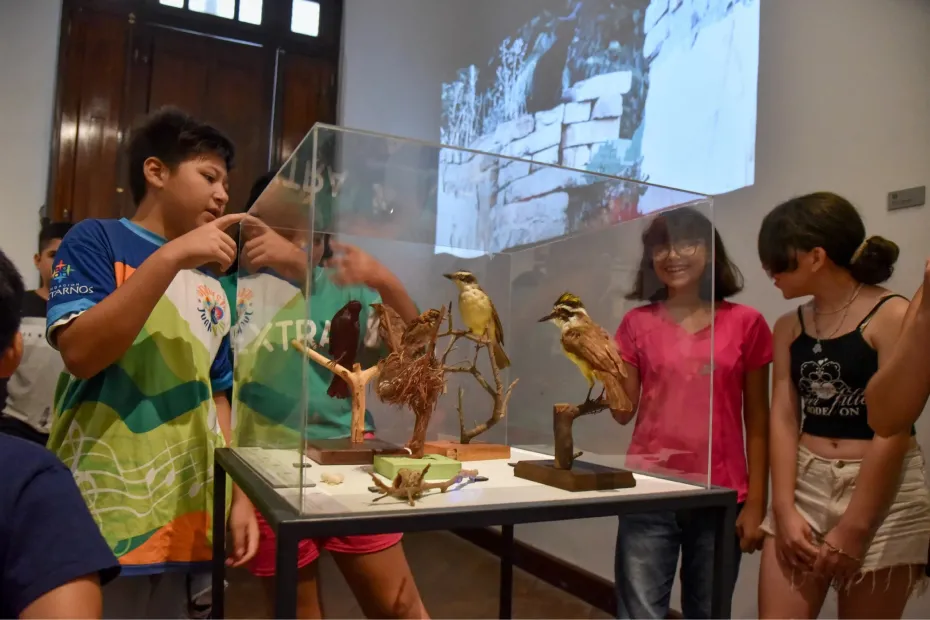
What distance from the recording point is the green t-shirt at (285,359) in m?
0.94

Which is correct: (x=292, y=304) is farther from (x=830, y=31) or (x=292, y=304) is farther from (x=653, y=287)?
(x=830, y=31)

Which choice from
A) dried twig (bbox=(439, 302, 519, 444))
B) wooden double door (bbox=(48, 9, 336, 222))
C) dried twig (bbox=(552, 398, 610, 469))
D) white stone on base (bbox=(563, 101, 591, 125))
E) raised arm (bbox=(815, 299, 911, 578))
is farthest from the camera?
wooden double door (bbox=(48, 9, 336, 222))

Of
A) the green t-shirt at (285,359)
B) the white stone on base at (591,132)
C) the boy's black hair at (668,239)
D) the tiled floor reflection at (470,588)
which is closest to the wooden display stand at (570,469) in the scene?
the boy's black hair at (668,239)

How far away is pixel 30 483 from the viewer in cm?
77

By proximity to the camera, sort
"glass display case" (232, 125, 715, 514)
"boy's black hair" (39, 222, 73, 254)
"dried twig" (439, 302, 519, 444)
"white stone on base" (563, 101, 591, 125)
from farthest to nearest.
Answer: "white stone on base" (563, 101, 591, 125), "boy's black hair" (39, 222, 73, 254), "dried twig" (439, 302, 519, 444), "glass display case" (232, 125, 715, 514)

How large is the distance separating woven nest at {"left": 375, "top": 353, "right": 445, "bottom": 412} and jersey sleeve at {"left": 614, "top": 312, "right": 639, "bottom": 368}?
34cm

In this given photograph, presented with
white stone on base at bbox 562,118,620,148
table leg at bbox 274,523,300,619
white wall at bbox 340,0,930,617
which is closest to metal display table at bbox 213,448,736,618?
table leg at bbox 274,523,300,619

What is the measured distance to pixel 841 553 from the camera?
122 centimetres

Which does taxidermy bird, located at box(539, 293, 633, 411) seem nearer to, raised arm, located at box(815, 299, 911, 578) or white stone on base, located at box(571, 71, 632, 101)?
raised arm, located at box(815, 299, 911, 578)

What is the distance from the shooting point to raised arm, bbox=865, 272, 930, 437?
1011 millimetres

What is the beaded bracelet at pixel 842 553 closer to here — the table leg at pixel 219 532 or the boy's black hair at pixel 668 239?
the boy's black hair at pixel 668 239

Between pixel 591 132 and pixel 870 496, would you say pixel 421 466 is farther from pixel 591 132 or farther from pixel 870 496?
pixel 591 132

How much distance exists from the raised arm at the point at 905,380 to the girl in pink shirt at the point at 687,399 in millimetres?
255

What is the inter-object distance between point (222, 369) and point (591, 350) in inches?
29.6
